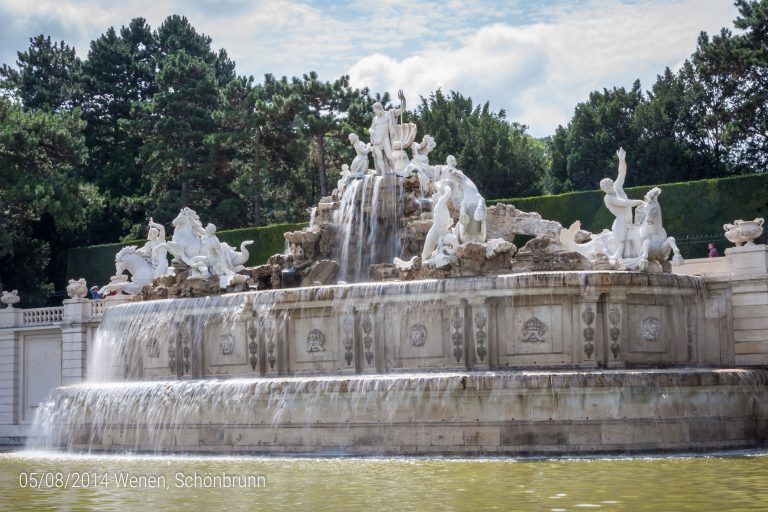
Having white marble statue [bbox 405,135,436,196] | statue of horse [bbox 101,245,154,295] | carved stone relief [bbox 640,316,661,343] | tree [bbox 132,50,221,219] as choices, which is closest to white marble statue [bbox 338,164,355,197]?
white marble statue [bbox 405,135,436,196]

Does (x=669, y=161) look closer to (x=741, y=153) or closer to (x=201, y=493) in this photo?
(x=741, y=153)

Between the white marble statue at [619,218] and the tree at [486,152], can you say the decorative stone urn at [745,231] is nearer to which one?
the white marble statue at [619,218]

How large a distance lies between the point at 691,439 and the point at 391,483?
820 cm

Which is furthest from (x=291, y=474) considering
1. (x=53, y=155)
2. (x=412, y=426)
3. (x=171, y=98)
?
(x=171, y=98)

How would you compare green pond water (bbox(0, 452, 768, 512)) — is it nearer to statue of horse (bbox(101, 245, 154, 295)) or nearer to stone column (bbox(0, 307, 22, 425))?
statue of horse (bbox(101, 245, 154, 295))

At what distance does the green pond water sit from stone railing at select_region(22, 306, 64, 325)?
52.4 feet

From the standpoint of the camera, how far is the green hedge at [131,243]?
145 feet

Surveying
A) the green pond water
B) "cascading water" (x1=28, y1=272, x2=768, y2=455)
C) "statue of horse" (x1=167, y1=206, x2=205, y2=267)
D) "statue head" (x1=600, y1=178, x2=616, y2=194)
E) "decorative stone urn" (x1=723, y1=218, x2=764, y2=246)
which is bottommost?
the green pond water

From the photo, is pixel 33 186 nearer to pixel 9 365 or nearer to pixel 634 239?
pixel 9 365

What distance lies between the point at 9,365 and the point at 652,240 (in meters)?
22.3

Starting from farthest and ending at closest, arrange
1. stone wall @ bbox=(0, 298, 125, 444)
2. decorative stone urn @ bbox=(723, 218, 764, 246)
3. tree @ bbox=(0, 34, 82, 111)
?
tree @ bbox=(0, 34, 82, 111), stone wall @ bbox=(0, 298, 125, 444), decorative stone urn @ bbox=(723, 218, 764, 246)

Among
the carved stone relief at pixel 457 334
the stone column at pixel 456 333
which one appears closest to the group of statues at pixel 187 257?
the stone column at pixel 456 333

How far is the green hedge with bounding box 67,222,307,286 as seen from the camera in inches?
1741

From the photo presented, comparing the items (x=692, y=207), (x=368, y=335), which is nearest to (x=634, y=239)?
(x=368, y=335)
